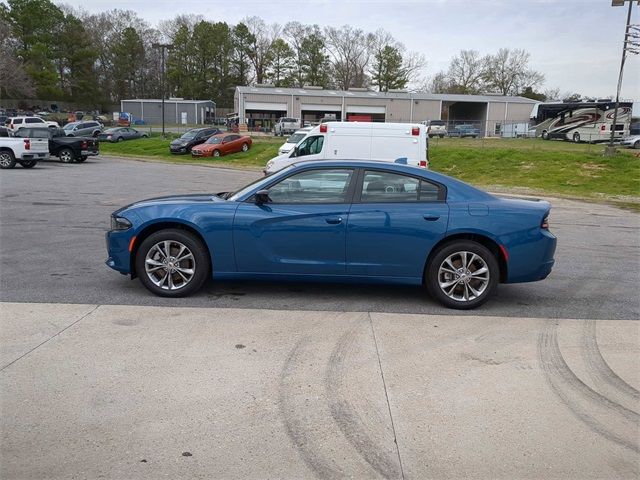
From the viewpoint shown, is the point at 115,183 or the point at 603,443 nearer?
the point at 603,443

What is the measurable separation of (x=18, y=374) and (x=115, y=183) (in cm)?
1599

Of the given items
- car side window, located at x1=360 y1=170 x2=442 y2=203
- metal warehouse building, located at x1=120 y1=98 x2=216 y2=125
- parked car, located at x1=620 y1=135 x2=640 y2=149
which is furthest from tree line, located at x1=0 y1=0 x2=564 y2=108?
car side window, located at x1=360 y1=170 x2=442 y2=203

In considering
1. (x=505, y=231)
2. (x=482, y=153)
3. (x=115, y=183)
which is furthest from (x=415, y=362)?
(x=482, y=153)

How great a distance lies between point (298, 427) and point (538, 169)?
85.3 ft

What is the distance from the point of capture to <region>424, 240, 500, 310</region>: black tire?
5.57 m

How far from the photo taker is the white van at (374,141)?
16.1 meters

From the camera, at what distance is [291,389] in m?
3.82

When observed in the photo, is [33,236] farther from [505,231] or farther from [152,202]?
[505,231]

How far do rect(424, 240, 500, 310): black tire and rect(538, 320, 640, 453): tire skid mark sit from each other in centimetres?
112

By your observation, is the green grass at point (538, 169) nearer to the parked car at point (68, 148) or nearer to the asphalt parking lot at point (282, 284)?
the parked car at point (68, 148)

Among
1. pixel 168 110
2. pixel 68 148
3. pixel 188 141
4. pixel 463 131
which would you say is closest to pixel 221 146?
pixel 188 141

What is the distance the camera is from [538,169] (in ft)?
87.2

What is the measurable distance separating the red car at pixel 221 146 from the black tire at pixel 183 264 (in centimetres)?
2988

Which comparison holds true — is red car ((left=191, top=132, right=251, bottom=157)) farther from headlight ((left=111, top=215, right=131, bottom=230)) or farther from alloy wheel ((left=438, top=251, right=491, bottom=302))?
alloy wheel ((left=438, top=251, right=491, bottom=302))
